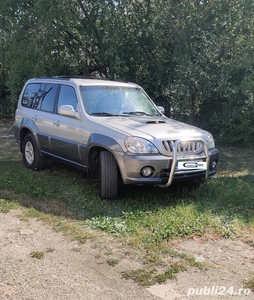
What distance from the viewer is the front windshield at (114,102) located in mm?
5828

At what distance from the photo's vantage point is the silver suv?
488 cm

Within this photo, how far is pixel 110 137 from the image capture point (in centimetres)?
509

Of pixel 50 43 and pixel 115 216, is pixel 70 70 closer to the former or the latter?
pixel 50 43

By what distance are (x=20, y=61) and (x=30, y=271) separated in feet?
26.3

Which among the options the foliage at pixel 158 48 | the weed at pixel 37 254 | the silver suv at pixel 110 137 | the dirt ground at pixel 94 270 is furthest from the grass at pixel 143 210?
the foliage at pixel 158 48

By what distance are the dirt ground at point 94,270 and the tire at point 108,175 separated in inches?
40.7

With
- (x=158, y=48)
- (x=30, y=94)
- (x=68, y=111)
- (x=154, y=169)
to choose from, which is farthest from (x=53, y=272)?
(x=158, y=48)

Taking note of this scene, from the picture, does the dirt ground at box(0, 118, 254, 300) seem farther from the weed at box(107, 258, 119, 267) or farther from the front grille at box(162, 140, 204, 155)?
the front grille at box(162, 140, 204, 155)

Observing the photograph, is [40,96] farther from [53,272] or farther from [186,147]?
[53,272]

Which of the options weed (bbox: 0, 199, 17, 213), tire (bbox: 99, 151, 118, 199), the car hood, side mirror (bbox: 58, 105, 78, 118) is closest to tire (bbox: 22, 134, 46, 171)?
side mirror (bbox: 58, 105, 78, 118)

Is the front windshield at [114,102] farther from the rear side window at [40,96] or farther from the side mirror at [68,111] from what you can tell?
the rear side window at [40,96]

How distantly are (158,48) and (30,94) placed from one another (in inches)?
165

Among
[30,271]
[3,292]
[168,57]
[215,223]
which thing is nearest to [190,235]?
[215,223]

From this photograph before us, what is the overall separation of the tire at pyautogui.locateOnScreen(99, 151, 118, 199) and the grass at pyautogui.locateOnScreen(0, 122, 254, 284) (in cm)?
17
